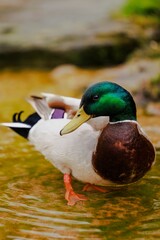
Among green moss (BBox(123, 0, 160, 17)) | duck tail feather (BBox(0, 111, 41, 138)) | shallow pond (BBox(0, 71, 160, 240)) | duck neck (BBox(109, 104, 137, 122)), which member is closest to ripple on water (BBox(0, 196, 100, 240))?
shallow pond (BBox(0, 71, 160, 240))

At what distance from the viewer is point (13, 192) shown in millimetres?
4426

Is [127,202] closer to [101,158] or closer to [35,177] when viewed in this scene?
[101,158]

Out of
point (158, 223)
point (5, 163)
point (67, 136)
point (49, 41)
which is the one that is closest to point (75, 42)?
point (49, 41)

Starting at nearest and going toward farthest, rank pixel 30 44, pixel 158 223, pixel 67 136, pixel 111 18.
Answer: pixel 158 223 → pixel 67 136 → pixel 30 44 → pixel 111 18

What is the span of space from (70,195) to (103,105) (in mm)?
596

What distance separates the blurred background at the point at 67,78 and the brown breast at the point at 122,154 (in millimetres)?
201

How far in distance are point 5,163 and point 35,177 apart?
378mm

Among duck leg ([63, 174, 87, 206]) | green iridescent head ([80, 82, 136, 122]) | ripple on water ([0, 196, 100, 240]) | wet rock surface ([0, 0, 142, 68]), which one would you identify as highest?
green iridescent head ([80, 82, 136, 122])

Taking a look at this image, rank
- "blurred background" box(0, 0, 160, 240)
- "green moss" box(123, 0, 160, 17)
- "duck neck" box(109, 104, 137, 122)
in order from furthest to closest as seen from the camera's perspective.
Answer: "green moss" box(123, 0, 160, 17) → "duck neck" box(109, 104, 137, 122) → "blurred background" box(0, 0, 160, 240)

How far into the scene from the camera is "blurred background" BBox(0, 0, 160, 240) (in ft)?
12.7

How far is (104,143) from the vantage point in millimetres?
4094

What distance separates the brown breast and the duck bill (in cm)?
14

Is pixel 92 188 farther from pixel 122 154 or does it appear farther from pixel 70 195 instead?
pixel 122 154

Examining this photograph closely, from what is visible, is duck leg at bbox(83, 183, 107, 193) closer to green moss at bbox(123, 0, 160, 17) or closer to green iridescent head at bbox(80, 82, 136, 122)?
green iridescent head at bbox(80, 82, 136, 122)
